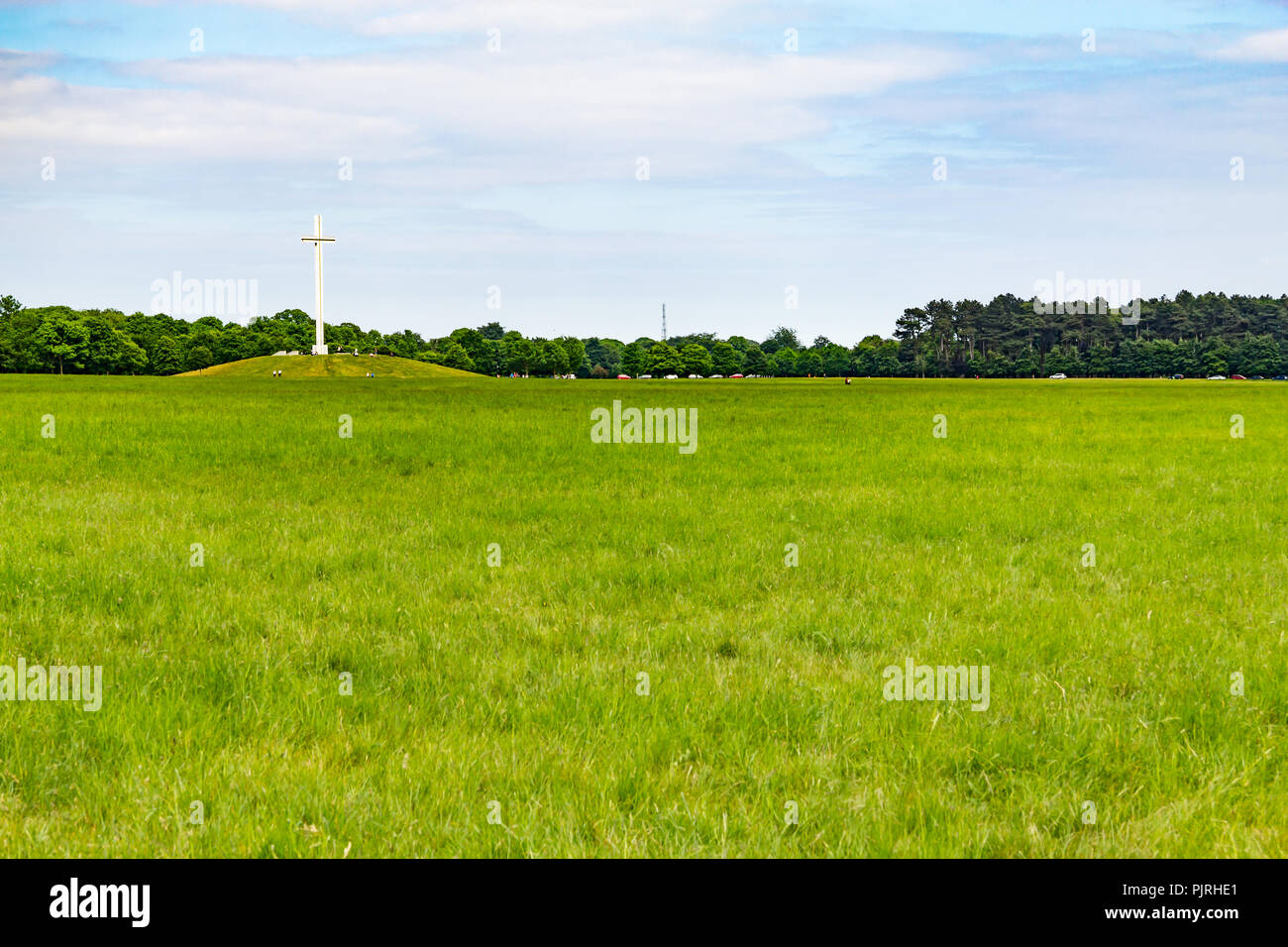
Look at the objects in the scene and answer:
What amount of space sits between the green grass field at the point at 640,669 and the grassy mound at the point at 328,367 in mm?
101155

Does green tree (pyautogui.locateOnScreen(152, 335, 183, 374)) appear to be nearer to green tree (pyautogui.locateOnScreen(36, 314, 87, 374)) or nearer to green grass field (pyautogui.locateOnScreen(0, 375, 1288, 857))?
green tree (pyautogui.locateOnScreen(36, 314, 87, 374))

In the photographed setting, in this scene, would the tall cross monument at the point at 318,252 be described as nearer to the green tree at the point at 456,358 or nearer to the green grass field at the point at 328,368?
the green grass field at the point at 328,368

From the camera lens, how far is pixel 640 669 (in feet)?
26.3

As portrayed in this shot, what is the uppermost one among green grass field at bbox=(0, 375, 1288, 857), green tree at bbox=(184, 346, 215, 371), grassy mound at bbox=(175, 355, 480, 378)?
green tree at bbox=(184, 346, 215, 371)

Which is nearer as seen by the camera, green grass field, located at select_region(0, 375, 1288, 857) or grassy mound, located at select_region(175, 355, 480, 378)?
green grass field, located at select_region(0, 375, 1288, 857)

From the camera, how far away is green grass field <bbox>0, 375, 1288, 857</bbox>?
5348 millimetres

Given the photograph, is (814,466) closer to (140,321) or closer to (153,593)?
(153,593)

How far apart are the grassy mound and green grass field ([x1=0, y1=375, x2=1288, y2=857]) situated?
101155mm

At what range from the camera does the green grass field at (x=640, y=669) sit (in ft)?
17.5

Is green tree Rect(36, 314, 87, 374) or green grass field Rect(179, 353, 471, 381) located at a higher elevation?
green tree Rect(36, 314, 87, 374)

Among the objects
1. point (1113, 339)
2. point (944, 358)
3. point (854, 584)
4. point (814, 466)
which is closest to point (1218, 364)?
Answer: point (1113, 339)

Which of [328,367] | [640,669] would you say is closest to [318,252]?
[328,367]

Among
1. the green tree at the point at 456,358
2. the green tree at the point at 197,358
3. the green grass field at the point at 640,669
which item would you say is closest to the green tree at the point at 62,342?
the green tree at the point at 197,358

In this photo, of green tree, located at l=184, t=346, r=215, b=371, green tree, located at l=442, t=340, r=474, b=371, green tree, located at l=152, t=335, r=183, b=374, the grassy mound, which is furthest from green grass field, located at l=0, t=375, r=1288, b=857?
green tree, located at l=442, t=340, r=474, b=371
